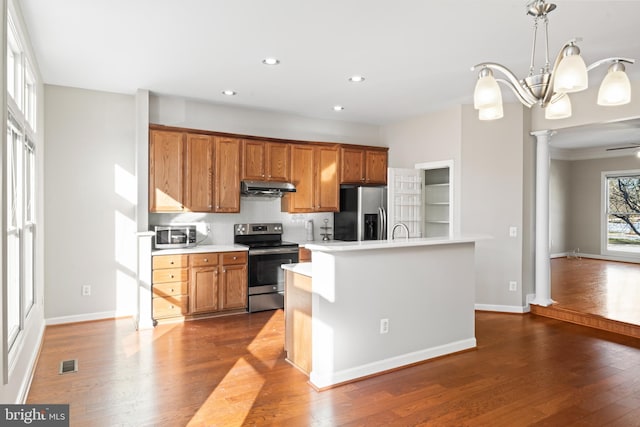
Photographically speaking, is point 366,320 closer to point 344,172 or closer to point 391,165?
point 344,172

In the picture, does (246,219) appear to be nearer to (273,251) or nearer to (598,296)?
(273,251)

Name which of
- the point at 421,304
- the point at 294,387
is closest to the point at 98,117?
the point at 294,387

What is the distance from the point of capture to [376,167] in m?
6.63

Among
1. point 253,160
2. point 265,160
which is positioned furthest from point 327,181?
point 253,160

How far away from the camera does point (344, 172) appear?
249 inches

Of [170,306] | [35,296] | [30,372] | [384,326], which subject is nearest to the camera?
[30,372]

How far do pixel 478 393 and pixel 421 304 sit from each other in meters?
0.86

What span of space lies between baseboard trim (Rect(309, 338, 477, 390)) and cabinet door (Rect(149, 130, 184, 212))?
2.92m

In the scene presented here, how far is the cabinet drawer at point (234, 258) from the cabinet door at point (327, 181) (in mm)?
1456

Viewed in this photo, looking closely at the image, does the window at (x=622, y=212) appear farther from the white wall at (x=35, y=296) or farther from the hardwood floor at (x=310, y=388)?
the white wall at (x=35, y=296)

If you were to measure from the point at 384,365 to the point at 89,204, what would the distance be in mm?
3935

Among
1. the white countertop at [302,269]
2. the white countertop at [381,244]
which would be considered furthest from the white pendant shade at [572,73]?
the white countertop at [302,269]

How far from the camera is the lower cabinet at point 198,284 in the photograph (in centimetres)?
471

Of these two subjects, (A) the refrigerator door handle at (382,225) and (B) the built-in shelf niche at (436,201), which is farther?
(B) the built-in shelf niche at (436,201)
